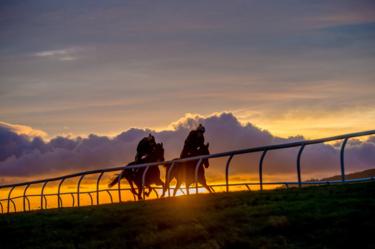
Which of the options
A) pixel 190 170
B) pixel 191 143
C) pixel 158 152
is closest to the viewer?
pixel 190 170

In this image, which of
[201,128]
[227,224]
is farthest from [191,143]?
[227,224]

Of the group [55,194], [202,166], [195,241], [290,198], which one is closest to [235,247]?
[195,241]

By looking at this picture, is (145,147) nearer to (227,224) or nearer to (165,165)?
(165,165)

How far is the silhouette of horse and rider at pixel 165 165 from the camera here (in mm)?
26422

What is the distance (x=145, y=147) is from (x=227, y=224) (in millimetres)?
21513

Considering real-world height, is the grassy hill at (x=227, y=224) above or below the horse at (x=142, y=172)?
below

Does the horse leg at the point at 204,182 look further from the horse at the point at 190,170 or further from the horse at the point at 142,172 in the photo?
the horse at the point at 142,172

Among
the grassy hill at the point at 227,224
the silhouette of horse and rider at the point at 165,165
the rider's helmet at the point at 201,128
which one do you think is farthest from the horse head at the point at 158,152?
the grassy hill at the point at 227,224

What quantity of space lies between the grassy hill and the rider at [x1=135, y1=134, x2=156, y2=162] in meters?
15.8

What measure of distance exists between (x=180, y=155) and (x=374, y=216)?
15728mm

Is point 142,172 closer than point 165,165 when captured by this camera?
No

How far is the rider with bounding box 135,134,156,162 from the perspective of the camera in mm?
34625

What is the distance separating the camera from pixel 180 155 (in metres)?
27.7

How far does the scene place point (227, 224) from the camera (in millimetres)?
13562
